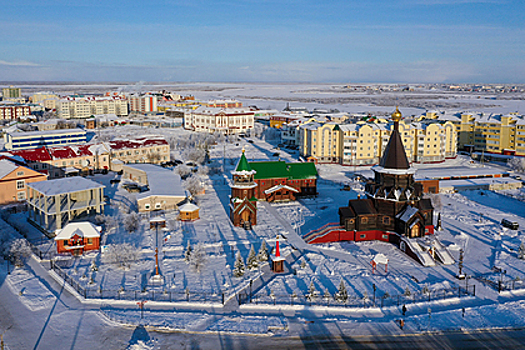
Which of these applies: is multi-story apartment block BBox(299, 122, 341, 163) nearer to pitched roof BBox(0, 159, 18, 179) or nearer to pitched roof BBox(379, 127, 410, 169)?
pitched roof BBox(379, 127, 410, 169)

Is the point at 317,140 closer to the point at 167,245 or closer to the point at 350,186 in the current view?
the point at 350,186

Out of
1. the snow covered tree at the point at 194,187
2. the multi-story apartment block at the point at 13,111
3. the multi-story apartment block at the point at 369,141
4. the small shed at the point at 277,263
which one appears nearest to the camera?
the small shed at the point at 277,263

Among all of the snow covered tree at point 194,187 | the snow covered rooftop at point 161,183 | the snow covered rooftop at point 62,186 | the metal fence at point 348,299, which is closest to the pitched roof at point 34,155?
the snow covered rooftop at point 161,183

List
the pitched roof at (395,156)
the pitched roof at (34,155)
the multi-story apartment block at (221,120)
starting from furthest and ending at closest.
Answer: the multi-story apartment block at (221,120)
the pitched roof at (34,155)
the pitched roof at (395,156)

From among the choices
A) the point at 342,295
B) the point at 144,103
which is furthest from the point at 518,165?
the point at 144,103

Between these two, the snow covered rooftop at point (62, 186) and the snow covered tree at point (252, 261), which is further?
the snow covered rooftop at point (62, 186)

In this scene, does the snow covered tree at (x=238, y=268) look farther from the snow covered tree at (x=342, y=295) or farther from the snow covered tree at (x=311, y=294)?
the snow covered tree at (x=342, y=295)

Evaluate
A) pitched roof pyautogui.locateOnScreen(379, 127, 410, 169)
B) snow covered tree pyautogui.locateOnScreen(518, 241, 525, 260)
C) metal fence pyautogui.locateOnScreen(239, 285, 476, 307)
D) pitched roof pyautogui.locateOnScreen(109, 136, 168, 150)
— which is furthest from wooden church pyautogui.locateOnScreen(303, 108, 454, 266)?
pitched roof pyautogui.locateOnScreen(109, 136, 168, 150)
